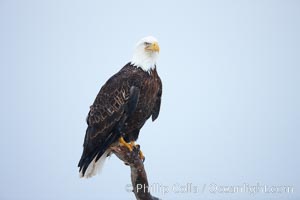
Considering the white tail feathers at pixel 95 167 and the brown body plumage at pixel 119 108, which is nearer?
the brown body plumage at pixel 119 108

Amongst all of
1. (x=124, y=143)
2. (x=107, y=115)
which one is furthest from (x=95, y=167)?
(x=107, y=115)

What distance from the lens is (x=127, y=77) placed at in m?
5.78

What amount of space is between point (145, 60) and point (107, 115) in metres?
0.93

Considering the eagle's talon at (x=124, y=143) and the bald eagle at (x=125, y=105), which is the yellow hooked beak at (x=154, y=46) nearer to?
the bald eagle at (x=125, y=105)

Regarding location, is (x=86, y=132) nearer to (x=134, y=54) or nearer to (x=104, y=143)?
(x=104, y=143)

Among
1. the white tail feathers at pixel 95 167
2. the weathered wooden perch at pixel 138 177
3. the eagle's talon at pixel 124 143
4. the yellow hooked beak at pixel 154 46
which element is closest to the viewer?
the weathered wooden perch at pixel 138 177

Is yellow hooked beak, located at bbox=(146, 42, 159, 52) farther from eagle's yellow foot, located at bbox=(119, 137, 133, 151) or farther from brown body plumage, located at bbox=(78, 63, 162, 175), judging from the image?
eagle's yellow foot, located at bbox=(119, 137, 133, 151)

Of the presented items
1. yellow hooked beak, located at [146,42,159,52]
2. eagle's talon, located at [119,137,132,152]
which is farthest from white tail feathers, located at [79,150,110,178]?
yellow hooked beak, located at [146,42,159,52]

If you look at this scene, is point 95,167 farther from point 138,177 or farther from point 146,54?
point 146,54

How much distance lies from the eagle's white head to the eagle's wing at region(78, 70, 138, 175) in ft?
0.88

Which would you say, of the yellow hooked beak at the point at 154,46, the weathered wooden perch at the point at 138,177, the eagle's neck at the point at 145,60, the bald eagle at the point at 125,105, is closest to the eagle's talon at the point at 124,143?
the bald eagle at the point at 125,105

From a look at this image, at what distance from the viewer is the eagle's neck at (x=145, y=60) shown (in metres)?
5.92

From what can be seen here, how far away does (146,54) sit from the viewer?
595 centimetres

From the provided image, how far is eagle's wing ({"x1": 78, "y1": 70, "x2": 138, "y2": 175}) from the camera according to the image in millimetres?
5691
